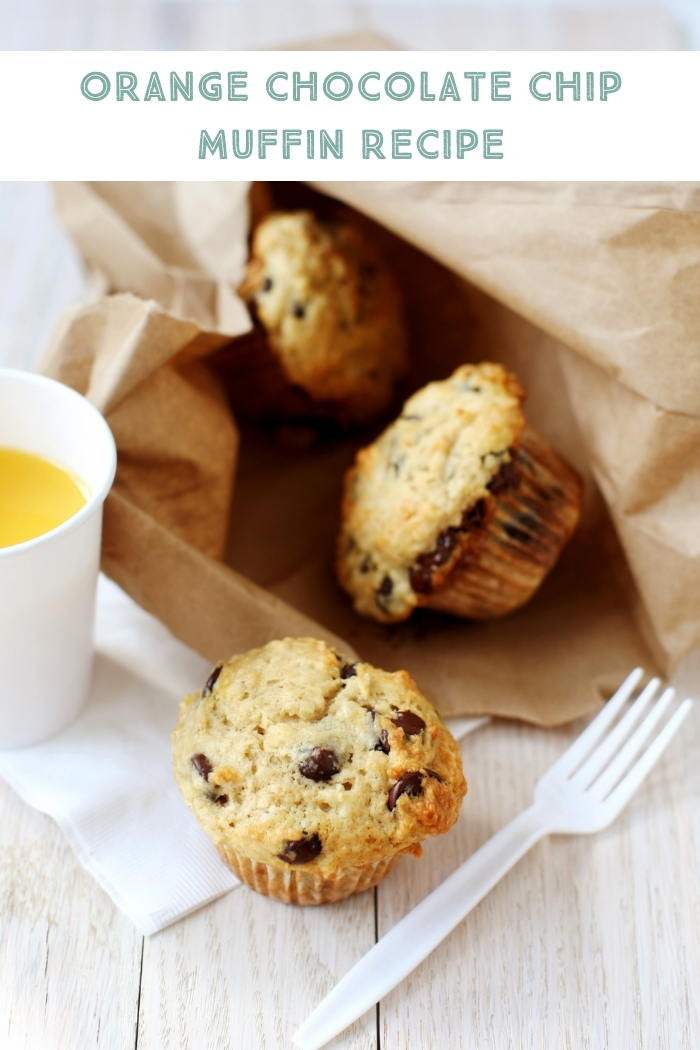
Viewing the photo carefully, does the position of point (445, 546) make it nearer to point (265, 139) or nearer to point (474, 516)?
point (474, 516)

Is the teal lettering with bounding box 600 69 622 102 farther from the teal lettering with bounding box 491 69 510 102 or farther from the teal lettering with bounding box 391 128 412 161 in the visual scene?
the teal lettering with bounding box 391 128 412 161

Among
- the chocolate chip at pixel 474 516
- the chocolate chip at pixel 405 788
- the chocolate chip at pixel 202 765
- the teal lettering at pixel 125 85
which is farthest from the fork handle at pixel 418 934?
the teal lettering at pixel 125 85

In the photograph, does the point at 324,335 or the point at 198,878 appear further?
the point at 324,335

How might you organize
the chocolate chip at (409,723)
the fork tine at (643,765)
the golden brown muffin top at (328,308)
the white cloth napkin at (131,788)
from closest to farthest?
the chocolate chip at (409,723), the white cloth napkin at (131,788), the fork tine at (643,765), the golden brown muffin top at (328,308)

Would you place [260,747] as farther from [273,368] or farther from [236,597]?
[273,368]

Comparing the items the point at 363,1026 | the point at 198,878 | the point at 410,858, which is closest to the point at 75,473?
the point at 198,878

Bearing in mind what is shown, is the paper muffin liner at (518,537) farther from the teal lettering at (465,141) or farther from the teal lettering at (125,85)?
the teal lettering at (125,85)
